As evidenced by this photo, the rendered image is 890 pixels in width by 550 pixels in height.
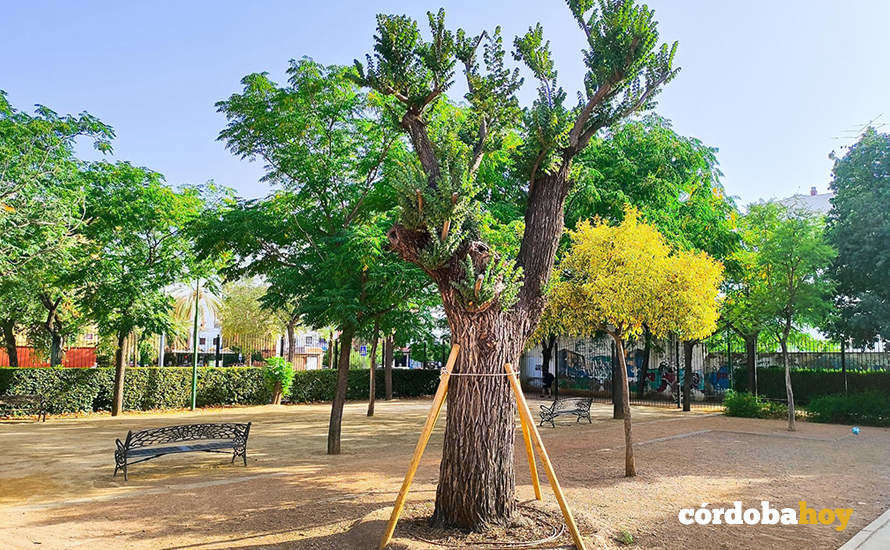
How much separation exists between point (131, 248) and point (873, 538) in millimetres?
19081

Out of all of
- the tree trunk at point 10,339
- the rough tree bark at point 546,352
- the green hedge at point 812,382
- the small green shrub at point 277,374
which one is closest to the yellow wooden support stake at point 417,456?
the green hedge at point 812,382

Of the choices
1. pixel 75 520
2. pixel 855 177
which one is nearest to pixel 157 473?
pixel 75 520

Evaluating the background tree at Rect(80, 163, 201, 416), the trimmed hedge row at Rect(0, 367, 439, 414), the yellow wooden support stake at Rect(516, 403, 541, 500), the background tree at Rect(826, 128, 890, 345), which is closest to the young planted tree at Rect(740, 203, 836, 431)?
the background tree at Rect(826, 128, 890, 345)

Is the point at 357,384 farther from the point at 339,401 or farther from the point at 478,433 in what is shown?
the point at 478,433

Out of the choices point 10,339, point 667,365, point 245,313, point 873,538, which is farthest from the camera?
point 245,313

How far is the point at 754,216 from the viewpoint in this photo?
1819 centimetres

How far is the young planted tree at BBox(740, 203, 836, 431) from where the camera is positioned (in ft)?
52.7

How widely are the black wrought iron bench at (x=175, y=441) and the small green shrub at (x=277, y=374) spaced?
1253 centimetres

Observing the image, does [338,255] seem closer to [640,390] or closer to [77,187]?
[77,187]

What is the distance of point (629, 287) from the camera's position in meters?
9.31

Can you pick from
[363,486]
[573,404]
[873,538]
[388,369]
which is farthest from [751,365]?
[363,486]

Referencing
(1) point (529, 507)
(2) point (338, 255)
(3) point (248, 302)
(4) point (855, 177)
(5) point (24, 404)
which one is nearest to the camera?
(1) point (529, 507)

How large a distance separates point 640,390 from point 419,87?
24.4 m

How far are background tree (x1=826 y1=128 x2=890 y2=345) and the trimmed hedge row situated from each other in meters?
19.6
